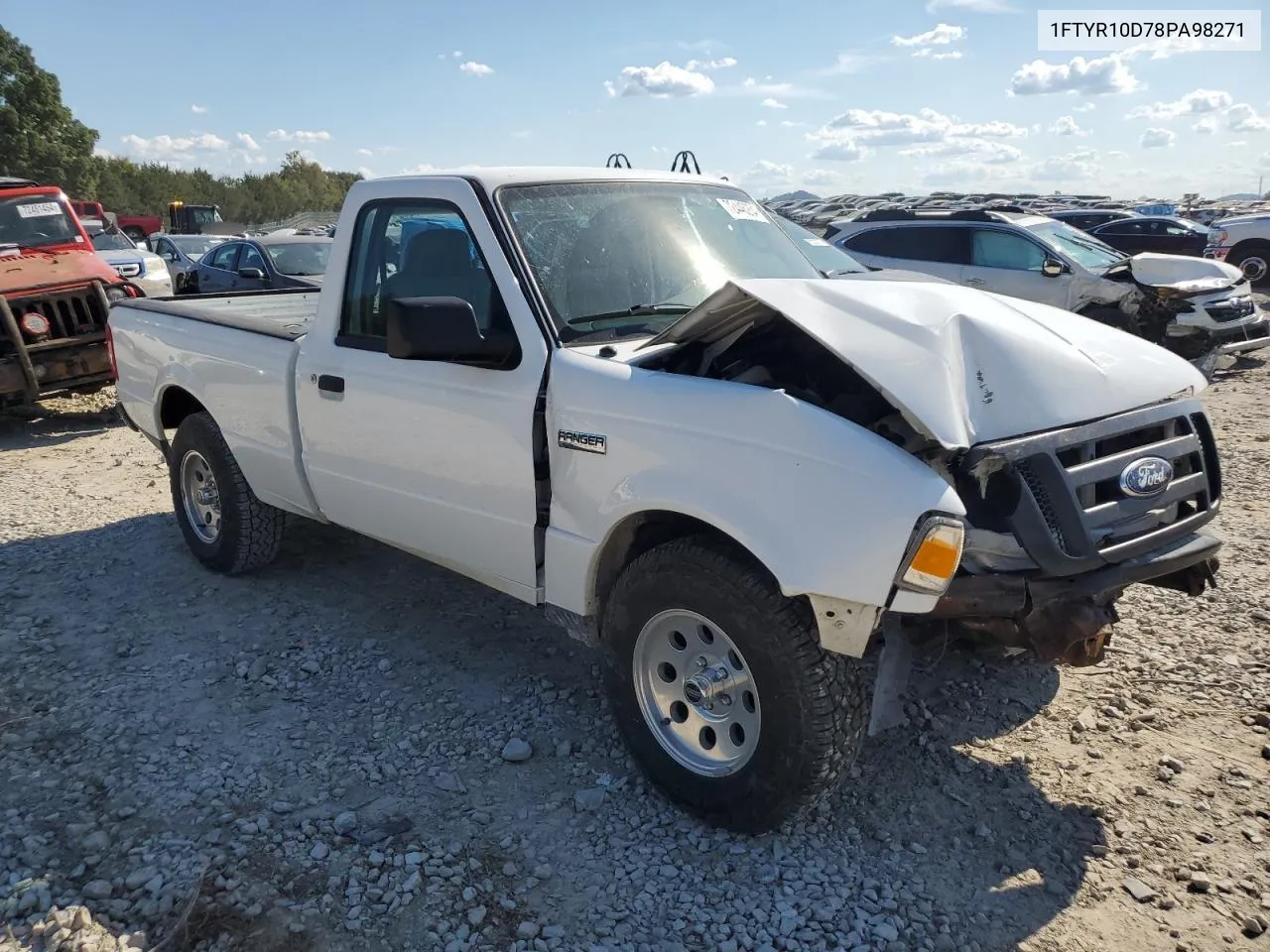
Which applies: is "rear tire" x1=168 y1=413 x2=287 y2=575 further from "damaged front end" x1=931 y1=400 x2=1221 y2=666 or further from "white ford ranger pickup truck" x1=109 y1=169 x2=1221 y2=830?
"damaged front end" x1=931 y1=400 x2=1221 y2=666

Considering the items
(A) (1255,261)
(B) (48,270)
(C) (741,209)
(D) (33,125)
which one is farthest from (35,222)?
(D) (33,125)

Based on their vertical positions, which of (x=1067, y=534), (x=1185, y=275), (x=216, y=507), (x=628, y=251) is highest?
(x=628, y=251)

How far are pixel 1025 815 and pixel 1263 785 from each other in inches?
33.4

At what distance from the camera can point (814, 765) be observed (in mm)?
2770

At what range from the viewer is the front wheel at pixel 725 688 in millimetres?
2758

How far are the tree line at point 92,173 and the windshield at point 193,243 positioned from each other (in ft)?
42.8

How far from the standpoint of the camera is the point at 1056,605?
271 centimetres

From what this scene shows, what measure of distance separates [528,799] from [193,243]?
18.5m

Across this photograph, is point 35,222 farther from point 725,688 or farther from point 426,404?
point 725,688

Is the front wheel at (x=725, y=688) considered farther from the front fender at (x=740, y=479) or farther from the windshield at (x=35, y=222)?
the windshield at (x=35, y=222)

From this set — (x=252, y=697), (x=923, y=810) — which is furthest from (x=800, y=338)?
(x=252, y=697)

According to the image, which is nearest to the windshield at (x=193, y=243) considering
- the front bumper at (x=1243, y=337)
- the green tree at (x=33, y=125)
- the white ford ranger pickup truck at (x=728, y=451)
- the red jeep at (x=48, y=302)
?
the red jeep at (x=48, y=302)

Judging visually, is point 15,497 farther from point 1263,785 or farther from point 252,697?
point 1263,785

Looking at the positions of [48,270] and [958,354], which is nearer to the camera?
[958,354]
